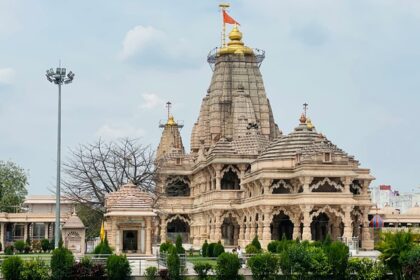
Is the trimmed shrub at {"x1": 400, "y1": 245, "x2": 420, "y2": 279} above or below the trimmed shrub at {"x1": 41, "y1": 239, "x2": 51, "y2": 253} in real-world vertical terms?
below

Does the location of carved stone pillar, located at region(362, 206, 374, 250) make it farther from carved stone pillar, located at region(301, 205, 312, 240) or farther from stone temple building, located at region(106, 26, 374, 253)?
carved stone pillar, located at region(301, 205, 312, 240)

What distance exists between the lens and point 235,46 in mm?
95750

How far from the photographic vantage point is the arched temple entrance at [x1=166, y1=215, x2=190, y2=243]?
92188 mm

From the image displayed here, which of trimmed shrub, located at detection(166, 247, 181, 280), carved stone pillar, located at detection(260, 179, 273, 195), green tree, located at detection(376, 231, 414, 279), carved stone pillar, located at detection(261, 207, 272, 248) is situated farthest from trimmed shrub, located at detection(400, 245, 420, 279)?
carved stone pillar, located at detection(260, 179, 273, 195)

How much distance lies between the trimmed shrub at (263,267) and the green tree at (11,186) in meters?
65.6

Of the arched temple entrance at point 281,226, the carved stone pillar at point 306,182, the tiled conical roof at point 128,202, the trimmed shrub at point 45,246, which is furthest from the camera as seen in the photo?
the arched temple entrance at point 281,226

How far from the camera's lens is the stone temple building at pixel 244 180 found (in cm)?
6519

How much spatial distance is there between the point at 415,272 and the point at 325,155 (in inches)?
1157

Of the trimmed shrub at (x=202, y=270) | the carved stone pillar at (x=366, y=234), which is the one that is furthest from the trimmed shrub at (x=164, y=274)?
the carved stone pillar at (x=366, y=234)

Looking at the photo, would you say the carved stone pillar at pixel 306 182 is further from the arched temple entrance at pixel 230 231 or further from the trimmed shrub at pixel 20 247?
the trimmed shrub at pixel 20 247

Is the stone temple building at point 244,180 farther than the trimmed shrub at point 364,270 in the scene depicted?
Yes

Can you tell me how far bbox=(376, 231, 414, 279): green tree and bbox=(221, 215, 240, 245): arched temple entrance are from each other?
43.6m

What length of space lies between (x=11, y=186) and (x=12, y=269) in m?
65.8

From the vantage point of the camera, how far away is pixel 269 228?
6819 cm
